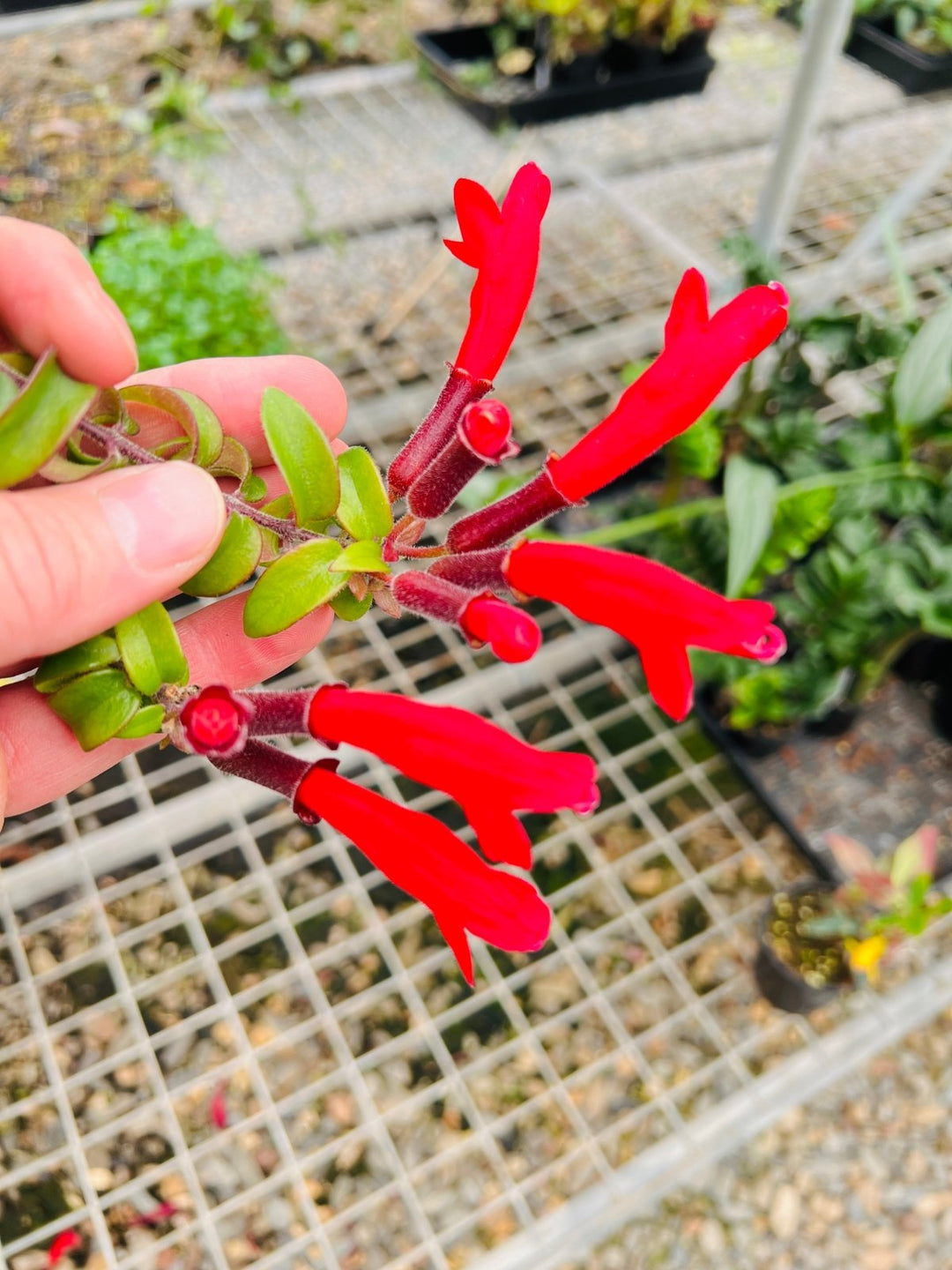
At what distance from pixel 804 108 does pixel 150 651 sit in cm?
94

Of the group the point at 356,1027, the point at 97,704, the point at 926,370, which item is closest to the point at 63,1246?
the point at 356,1027

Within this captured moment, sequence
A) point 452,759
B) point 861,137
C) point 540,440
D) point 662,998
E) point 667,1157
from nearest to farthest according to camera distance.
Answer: point 452,759 → point 667,1157 → point 662,998 → point 540,440 → point 861,137

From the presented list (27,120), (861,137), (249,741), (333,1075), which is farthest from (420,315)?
(249,741)

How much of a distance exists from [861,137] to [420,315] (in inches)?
39.9

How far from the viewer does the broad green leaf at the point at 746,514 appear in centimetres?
87

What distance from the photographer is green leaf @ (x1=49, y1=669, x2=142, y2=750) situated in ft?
1.57

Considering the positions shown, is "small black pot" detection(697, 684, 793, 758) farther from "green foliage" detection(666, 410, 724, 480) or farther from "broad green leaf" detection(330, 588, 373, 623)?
"broad green leaf" detection(330, 588, 373, 623)

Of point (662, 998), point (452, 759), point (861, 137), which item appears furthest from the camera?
point (861, 137)

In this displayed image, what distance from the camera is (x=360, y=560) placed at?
18.6 inches

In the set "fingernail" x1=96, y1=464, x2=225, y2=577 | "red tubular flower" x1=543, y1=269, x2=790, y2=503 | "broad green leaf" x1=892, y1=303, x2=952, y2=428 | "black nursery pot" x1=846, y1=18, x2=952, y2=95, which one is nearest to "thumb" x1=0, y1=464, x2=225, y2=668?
"fingernail" x1=96, y1=464, x2=225, y2=577

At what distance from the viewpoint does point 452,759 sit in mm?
418

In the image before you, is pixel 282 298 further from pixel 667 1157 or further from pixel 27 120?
pixel 667 1157

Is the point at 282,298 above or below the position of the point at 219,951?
above

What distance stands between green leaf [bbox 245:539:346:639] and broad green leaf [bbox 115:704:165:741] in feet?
0.20
